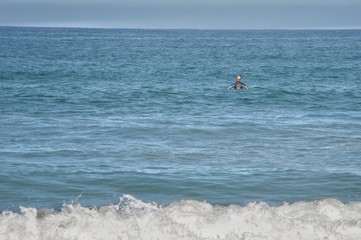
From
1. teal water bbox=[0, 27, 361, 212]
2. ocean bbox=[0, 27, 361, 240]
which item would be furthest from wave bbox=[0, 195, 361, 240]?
teal water bbox=[0, 27, 361, 212]

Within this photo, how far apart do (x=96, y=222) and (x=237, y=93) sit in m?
25.7

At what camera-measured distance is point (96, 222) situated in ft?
39.7

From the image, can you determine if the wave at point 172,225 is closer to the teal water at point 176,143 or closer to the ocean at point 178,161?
the ocean at point 178,161

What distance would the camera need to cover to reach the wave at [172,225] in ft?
38.8

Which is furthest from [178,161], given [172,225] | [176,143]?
[172,225]

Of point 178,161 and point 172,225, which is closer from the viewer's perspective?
point 172,225

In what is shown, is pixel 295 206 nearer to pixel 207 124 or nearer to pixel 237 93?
pixel 207 124

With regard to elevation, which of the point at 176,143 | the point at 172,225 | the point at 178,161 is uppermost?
the point at 172,225

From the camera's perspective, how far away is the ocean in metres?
12.2

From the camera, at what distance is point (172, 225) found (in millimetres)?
11969

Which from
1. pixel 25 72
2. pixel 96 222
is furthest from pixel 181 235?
pixel 25 72

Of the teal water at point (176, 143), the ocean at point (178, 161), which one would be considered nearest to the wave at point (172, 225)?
the ocean at point (178, 161)

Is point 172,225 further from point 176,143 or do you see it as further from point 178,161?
point 176,143

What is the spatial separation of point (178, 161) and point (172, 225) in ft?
24.1
